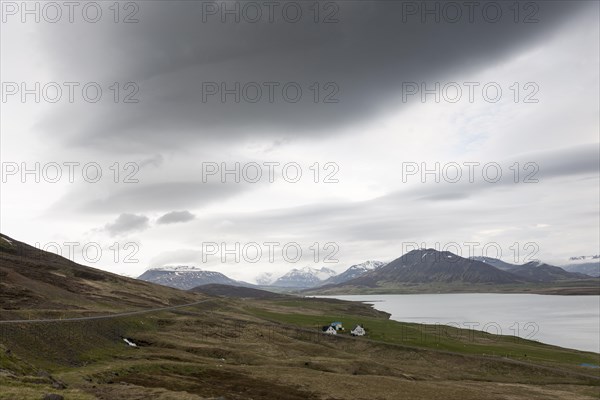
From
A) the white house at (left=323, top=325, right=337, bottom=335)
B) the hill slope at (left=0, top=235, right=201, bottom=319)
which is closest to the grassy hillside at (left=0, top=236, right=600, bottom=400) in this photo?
the hill slope at (left=0, top=235, right=201, bottom=319)

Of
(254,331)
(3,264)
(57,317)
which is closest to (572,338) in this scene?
(254,331)

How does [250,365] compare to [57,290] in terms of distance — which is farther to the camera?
[57,290]

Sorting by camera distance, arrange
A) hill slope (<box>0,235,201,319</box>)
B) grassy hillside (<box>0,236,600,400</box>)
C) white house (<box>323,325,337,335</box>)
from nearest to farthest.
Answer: grassy hillside (<box>0,236,600,400</box>)
hill slope (<box>0,235,201,319</box>)
white house (<box>323,325,337,335</box>)

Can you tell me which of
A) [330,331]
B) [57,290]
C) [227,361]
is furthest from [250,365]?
[57,290]

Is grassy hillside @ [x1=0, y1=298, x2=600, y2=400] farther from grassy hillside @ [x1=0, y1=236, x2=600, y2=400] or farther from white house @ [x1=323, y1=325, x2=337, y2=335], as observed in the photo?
white house @ [x1=323, y1=325, x2=337, y2=335]

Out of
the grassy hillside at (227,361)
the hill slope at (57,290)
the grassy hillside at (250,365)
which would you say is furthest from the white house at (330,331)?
the hill slope at (57,290)

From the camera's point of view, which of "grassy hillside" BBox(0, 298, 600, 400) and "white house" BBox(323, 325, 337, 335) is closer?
"grassy hillside" BBox(0, 298, 600, 400)

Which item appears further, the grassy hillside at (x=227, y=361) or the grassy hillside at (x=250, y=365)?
the grassy hillside at (x=227, y=361)

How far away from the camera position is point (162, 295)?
561 ft

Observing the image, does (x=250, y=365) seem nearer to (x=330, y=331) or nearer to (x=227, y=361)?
(x=227, y=361)

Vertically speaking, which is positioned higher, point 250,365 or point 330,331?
point 250,365

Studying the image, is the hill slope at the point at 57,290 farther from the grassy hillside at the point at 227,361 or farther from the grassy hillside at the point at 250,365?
the grassy hillside at the point at 250,365

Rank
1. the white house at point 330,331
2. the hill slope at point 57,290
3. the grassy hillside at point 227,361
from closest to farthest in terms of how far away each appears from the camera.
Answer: the grassy hillside at point 227,361 < the hill slope at point 57,290 < the white house at point 330,331

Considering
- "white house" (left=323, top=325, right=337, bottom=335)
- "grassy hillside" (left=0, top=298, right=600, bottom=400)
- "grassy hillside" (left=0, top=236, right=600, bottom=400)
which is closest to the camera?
"grassy hillside" (left=0, top=298, right=600, bottom=400)
